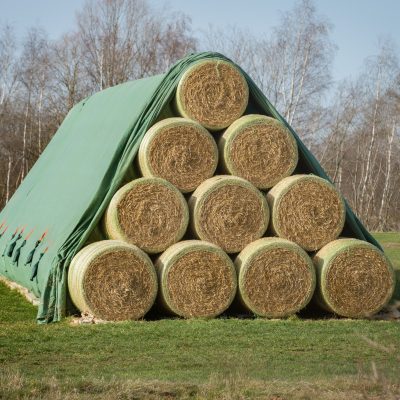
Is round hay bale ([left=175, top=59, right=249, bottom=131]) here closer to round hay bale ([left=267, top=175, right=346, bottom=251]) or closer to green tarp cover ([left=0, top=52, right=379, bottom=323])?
green tarp cover ([left=0, top=52, right=379, bottom=323])

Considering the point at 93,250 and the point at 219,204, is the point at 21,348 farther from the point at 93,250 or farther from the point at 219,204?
the point at 219,204

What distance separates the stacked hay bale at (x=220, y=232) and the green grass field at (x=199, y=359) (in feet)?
1.16

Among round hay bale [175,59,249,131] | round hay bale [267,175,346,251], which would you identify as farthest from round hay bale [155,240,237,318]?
round hay bale [175,59,249,131]

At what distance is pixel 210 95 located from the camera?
1124 centimetres

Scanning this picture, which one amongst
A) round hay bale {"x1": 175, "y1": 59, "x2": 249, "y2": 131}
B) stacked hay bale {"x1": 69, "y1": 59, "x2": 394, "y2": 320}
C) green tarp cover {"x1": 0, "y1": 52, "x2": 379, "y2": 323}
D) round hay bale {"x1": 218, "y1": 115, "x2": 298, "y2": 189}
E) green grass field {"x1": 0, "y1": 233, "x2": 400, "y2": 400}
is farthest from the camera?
round hay bale {"x1": 175, "y1": 59, "x2": 249, "y2": 131}

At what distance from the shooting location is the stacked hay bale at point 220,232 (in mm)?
10133

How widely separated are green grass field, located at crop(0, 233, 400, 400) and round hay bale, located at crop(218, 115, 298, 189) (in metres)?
1.81

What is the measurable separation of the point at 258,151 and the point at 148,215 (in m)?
1.60

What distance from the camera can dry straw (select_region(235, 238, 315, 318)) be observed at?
34.0ft

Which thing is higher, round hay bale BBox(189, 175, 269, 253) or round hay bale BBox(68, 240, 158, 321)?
round hay bale BBox(189, 175, 269, 253)

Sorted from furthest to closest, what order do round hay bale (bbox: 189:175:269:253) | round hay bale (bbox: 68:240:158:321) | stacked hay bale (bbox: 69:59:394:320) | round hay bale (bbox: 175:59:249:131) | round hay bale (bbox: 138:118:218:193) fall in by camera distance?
1. round hay bale (bbox: 175:59:249:131)
2. round hay bale (bbox: 138:118:218:193)
3. round hay bale (bbox: 189:175:269:253)
4. stacked hay bale (bbox: 69:59:394:320)
5. round hay bale (bbox: 68:240:158:321)

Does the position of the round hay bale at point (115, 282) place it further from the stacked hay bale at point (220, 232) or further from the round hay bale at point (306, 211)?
the round hay bale at point (306, 211)

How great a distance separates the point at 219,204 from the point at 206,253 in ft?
2.21

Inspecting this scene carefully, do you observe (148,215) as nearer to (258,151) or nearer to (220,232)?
(220,232)
